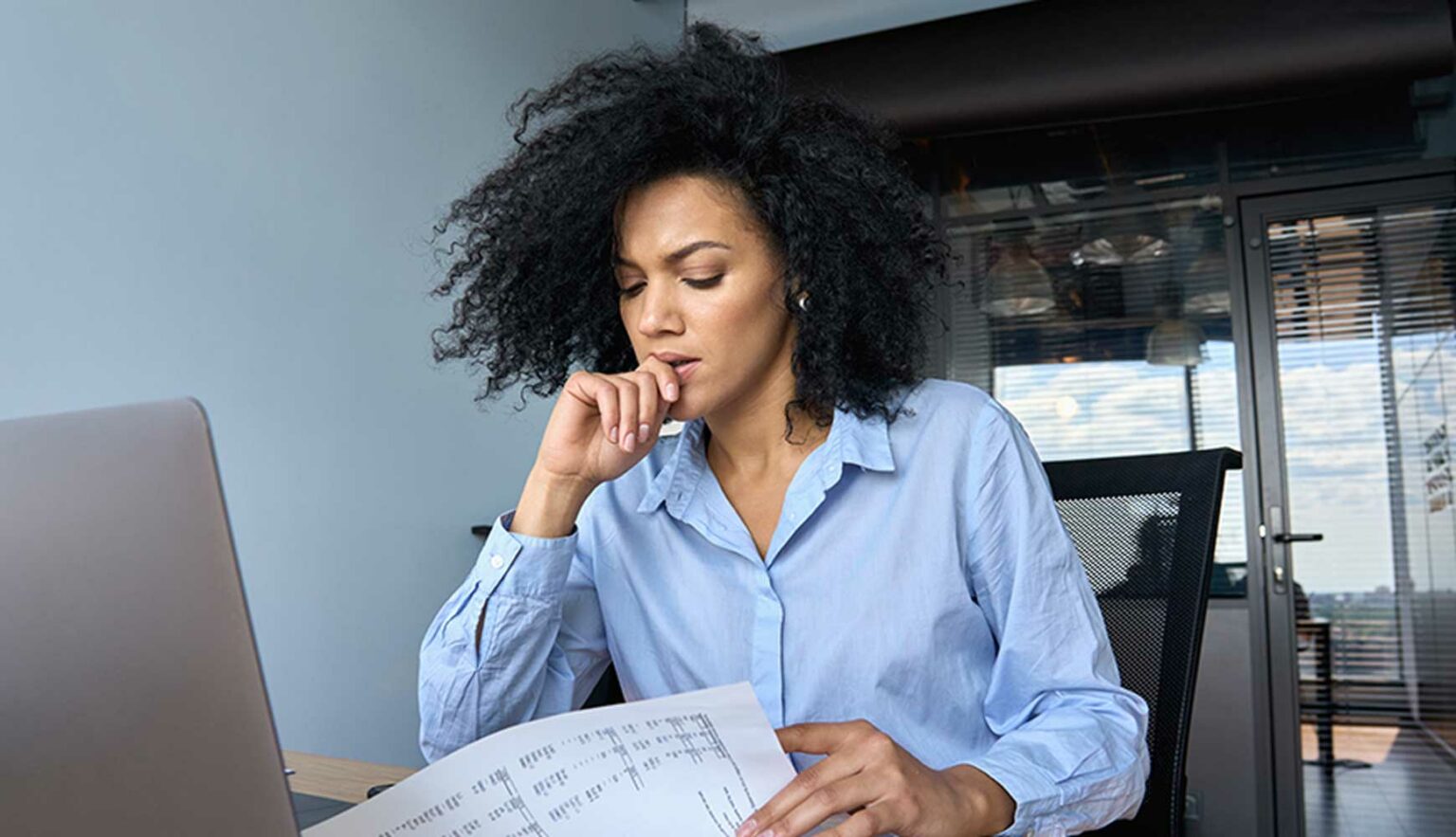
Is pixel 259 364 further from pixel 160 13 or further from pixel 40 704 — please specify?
pixel 40 704

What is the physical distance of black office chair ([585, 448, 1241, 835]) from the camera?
120 centimetres

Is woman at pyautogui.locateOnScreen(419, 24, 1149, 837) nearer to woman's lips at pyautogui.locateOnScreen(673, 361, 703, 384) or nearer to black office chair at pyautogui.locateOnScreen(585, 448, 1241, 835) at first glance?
woman's lips at pyautogui.locateOnScreen(673, 361, 703, 384)

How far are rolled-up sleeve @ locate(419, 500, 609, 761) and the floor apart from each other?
3852 millimetres

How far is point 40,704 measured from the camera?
43 centimetres

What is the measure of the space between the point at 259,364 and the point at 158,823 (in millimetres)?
2400

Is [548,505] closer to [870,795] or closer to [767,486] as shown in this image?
[767,486]

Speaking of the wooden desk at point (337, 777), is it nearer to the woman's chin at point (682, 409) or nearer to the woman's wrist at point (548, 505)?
the woman's wrist at point (548, 505)

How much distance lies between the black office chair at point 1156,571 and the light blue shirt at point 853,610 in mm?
191

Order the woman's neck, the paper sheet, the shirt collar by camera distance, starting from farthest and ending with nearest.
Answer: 1. the woman's neck
2. the shirt collar
3. the paper sheet

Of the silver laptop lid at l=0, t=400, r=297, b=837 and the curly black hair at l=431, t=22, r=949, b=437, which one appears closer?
the silver laptop lid at l=0, t=400, r=297, b=837

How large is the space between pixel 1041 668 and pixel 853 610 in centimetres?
17

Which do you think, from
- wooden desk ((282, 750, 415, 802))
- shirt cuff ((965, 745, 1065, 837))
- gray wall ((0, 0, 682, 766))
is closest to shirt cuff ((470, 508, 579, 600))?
wooden desk ((282, 750, 415, 802))

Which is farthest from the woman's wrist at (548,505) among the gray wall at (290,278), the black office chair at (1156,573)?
the gray wall at (290,278)

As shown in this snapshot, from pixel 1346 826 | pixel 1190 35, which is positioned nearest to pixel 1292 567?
pixel 1346 826
